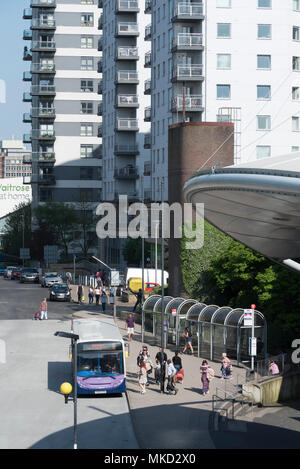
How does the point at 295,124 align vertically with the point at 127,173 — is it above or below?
above

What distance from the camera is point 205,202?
26688 mm

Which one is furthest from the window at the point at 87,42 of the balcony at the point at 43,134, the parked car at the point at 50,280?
the parked car at the point at 50,280

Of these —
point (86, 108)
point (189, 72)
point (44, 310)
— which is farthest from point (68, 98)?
point (44, 310)

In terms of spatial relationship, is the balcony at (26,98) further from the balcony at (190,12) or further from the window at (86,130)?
the balcony at (190,12)

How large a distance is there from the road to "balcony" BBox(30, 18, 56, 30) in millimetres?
89915

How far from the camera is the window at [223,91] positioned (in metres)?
75.2

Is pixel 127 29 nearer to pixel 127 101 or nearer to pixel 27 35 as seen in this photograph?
pixel 127 101

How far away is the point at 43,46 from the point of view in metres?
134

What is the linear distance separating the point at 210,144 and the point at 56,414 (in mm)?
34374

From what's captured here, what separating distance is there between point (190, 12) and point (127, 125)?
31924 millimetres

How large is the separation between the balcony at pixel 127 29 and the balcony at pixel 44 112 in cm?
3097

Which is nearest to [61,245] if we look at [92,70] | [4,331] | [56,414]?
[92,70]

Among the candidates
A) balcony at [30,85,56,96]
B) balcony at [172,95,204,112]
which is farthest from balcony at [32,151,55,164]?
balcony at [172,95,204,112]

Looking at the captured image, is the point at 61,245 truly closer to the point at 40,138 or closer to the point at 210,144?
the point at 40,138
